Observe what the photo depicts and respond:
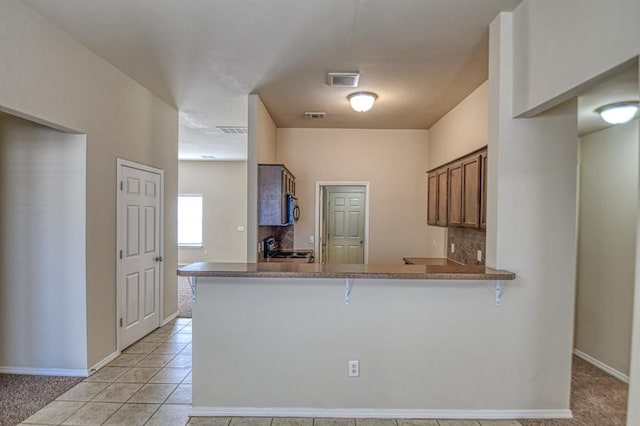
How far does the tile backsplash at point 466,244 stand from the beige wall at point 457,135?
0.31m

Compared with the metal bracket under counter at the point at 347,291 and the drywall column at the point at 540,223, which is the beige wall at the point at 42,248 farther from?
the drywall column at the point at 540,223

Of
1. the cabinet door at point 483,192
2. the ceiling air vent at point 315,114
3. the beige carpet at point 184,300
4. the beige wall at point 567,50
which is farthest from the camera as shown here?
the beige carpet at point 184,300

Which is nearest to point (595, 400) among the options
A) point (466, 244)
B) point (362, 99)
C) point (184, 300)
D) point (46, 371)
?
point (466, 244)

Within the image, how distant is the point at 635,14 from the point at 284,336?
268 cm

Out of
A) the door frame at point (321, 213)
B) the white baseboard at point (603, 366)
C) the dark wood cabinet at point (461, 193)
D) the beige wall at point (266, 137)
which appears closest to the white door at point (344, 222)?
the door frame at point (321, 213)

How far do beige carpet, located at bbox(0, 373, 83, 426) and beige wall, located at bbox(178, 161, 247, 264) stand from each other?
603cm

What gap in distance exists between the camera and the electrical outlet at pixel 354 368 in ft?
8.57

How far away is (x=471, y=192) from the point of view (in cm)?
332

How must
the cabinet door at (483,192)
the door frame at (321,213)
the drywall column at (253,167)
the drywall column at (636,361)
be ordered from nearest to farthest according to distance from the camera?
the drywall column at (636,361), the cabinet door at (483,192), the drywall column at (253,167), the door frame at (321,213)

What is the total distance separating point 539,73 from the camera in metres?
2.25

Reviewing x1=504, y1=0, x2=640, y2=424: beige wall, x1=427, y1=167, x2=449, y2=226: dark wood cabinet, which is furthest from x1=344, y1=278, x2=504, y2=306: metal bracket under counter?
x1=427, y1=167, x2=449, y2=226: dark wood cabinet

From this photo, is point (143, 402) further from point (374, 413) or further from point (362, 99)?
point (362, 99)

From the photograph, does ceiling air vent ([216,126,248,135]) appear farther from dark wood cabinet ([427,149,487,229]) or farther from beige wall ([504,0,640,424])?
beige wall ([504,0,640,424])

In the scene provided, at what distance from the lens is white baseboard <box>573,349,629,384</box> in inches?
128
